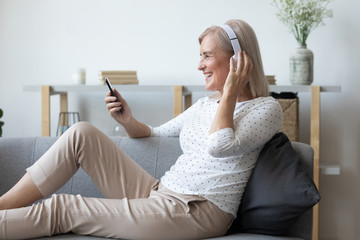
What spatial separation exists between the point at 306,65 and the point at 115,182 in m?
1.44

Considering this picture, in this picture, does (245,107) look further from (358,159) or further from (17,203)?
(358,159)

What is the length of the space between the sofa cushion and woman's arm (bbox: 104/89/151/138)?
641 mm

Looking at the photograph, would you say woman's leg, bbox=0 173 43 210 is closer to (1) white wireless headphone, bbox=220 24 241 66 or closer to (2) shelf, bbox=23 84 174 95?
(1) white wireless headphone, bbox=220 24 241 66

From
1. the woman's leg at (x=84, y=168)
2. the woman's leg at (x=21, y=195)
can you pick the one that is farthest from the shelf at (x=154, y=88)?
the woman's leg at (x=21, y=195)

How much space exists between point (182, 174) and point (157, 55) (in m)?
1.56

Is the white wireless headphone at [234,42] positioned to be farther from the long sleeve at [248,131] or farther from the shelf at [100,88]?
the shelf at [100,88]

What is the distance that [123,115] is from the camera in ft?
7.42

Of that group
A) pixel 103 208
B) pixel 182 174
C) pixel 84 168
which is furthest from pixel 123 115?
pixel 103 208

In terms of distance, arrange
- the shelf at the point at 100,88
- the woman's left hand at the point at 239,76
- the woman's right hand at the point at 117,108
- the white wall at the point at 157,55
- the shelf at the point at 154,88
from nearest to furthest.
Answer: the woman's left hand at the point at 239,76
the woman's right hand at the point at 117,108
the shelf at the point at 154,88
the shelf at the point at 100,88
the white wall at the point at 157,55

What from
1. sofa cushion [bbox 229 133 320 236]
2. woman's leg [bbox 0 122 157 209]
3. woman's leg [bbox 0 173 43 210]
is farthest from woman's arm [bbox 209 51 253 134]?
woman's leg [bbox 0 173 43 210]

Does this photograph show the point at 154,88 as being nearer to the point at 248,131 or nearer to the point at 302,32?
the point at 302,32

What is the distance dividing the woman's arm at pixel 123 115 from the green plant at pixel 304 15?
1.20m

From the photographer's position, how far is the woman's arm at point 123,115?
2240 mm

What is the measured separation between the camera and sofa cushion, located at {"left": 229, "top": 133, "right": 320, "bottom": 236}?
1.77m
